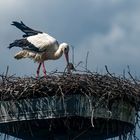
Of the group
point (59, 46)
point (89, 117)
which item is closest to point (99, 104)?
point (89, 117)

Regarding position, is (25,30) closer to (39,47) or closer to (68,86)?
(39,47)

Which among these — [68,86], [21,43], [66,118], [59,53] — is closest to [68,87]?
[68,86]

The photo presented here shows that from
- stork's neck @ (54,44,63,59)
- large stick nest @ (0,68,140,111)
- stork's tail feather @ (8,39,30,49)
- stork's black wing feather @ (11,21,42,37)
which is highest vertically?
stork's black wing feather @ (11,21,42,37)

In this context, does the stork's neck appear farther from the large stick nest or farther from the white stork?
the large stick nest

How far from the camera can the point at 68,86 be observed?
10695 mm

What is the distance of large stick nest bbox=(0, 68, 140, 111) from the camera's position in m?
10.7

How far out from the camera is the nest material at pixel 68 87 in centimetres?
1073

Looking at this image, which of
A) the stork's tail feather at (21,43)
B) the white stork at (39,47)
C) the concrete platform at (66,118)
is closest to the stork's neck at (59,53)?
the white stork at (39,47)

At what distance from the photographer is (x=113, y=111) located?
11172 millimetres

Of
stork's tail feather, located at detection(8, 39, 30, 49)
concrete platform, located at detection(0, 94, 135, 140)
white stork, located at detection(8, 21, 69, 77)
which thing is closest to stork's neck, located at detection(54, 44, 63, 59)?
white stork, located at detection(8, 21, 69, 77)

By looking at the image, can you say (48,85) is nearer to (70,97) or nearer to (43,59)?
(70,97)

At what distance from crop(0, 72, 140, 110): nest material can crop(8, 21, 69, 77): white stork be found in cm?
173

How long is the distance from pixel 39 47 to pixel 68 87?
2258mm

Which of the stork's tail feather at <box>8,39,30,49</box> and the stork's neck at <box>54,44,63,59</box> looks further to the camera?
the stork's tail feather at <box>8,39,30,49</box>
